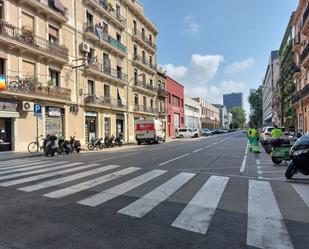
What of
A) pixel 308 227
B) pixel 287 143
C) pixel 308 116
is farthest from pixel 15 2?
pixel 308 116

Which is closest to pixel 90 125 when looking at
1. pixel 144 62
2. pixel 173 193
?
pixel 144 62

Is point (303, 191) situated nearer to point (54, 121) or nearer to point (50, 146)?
point (50, 146)

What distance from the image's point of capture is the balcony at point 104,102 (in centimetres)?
2909

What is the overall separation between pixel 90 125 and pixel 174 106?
105 feet

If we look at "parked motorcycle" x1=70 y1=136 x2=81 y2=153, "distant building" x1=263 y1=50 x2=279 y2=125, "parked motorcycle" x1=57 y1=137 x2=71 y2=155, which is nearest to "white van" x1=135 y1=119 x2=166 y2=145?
"parked motorcycle" x1=70 y1=136 x2=81 y2=153

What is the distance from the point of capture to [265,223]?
469cm

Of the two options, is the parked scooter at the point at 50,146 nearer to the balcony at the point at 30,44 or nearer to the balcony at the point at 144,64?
the balcony at the point at 30,44

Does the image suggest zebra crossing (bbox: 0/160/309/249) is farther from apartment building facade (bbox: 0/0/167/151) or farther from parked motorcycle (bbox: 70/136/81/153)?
apartment building facade (bbox: 0/0/167/151)

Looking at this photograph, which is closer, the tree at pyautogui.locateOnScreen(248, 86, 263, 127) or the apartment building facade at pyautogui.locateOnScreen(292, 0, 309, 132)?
the apartment building facade at pyautogui.locateOnScreen(292, 0, 309, 132)

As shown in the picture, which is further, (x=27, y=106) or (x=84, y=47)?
(x=84, y=47)

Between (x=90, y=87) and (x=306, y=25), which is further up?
(x=306, y=25)

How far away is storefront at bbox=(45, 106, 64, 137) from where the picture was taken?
2380cm

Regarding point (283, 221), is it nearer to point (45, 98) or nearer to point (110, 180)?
point (110, 180)

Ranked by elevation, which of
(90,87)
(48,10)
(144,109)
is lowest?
(144,109)
